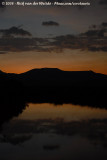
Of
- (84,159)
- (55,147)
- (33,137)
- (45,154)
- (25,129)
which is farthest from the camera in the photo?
(25,129)

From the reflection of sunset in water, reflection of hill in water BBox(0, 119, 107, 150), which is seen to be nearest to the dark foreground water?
reflection of hill in water BBox(0, 119, 107, 150)

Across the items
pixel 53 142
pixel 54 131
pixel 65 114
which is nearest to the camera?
pixel 53 142

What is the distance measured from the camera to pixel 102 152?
18000mm

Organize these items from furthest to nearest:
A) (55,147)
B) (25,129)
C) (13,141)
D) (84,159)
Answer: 1. (25,129)
2. (13,141)
3. (55,147)
4. (84,159)

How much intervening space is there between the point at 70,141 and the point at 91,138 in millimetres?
1958

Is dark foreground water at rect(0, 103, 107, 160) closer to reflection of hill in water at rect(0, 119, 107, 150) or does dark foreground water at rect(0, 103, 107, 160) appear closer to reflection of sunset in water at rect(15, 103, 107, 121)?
reflection of hill in water at rect(0, 119, 107, 150)

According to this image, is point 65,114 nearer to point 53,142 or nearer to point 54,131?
point 54,131

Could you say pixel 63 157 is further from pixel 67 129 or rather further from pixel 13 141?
pixel 67 129

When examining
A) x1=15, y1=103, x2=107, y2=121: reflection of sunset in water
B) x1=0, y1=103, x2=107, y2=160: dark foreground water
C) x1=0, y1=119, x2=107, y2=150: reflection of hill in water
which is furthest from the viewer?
x1=15, y1=103, x2=107, y2=121: reflection of sunset in water

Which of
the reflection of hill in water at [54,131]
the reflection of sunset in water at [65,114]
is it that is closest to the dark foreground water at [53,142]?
the reflection of hill in water at [54,131]

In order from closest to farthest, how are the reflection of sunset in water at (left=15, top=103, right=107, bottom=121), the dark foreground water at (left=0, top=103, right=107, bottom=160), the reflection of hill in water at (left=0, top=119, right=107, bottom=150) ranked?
the dark foreground water at (left=0, top=103, right=107, bottom=160)
the reflection of hill in water at (left=0, top=119, right=107, bottom=150)
the reflection of sunset in water at (left=15, top=103, right=107, bottom=121)

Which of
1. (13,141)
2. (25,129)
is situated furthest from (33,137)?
(25,129)

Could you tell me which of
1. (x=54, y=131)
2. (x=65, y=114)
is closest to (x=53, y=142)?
(x=54, y=131)

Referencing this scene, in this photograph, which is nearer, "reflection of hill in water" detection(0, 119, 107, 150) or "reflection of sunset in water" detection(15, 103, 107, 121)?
"reflection of hill in water" detection(0, 119, 107, 150)
